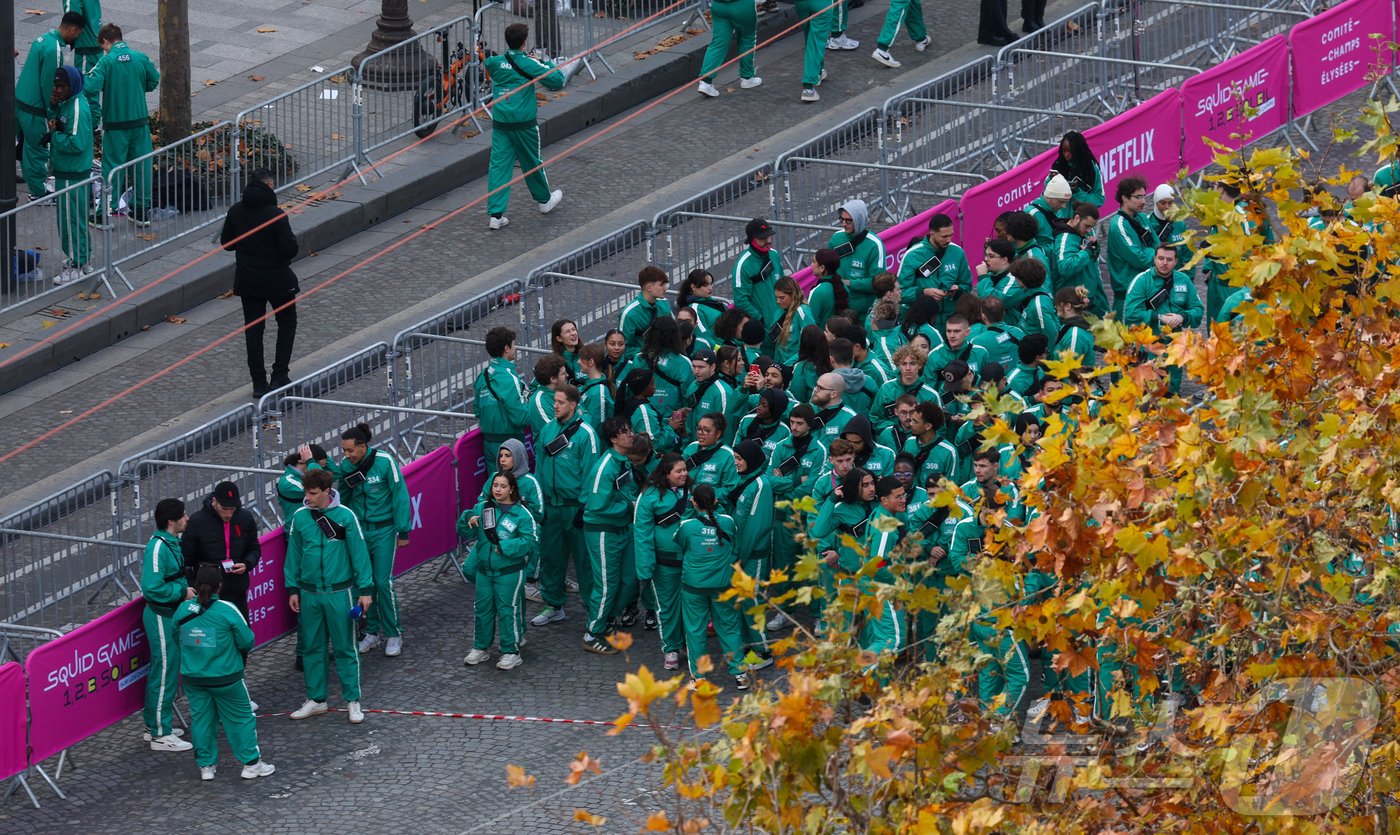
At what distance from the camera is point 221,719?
40.0ft

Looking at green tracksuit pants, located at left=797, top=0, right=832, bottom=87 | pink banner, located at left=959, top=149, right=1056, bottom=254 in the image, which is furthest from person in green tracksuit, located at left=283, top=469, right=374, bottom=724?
green tracksuit pants, located at left=797, top=0, right=832, bottom=87

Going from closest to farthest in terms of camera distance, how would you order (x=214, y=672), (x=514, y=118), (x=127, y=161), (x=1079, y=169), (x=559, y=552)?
(x=214, y=672) < (x=559, y=552) < (x=1079, y=169) < (x=127, y=161) < (x=514, y=118)

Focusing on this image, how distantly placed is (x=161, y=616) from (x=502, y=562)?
194cm

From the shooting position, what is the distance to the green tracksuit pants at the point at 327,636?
1270cm

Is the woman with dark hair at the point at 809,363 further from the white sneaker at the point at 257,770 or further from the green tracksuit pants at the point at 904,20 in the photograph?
the green tracksuit pants at the point at 904,20

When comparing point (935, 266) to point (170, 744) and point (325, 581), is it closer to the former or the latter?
point (325, 581)

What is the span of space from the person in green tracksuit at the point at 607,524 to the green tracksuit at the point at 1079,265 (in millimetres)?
3872

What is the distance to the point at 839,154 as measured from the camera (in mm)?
18031

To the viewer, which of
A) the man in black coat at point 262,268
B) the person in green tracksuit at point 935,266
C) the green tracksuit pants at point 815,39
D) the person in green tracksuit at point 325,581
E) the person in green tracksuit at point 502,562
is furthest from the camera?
the green tracksuit pants at point 815,39

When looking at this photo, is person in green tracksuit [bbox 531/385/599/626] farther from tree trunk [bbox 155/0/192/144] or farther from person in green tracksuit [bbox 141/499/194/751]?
tree trunk [bbox 155/0/192/144]

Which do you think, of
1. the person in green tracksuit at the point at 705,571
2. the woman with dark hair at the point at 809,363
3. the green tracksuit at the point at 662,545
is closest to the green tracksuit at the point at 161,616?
the green tracksuit at the point at 662,545

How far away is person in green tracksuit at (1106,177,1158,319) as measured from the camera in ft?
52.0

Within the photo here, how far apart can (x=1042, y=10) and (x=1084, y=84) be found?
2919 mm

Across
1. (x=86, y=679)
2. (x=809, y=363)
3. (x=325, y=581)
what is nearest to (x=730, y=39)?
(x=809, y=363)
